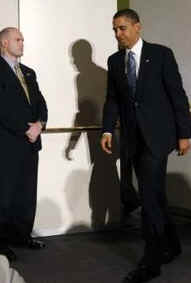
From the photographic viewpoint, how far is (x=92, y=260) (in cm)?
328

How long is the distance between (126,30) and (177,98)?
0.47 metres

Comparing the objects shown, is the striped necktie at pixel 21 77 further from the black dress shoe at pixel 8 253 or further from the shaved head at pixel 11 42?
the black dress shoe at pixel 8 253

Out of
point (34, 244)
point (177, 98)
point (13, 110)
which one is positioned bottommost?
point (34, 244)

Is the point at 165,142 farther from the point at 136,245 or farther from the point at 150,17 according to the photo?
the point at 150,17

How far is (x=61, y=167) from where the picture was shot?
3883mm

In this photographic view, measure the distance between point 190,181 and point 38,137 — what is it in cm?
165

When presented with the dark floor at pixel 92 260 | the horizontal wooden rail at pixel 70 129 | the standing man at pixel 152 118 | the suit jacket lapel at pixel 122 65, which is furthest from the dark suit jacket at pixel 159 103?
the horizontal wooden rail at pixel 70 129

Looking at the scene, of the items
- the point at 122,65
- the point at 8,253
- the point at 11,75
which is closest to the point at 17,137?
the point at 11,75

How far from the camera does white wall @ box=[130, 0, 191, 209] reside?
4449 mm

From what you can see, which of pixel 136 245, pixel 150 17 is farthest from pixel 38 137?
pixel 150 17

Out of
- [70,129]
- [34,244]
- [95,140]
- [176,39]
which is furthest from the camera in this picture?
[176,39]

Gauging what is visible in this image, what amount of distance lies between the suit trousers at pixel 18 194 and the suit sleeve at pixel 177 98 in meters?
1.07

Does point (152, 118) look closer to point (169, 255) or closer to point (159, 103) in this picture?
point (159, 103)

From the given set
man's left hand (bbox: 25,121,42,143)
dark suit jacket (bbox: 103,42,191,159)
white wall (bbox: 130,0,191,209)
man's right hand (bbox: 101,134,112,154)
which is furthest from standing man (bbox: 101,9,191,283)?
white wall (bbox: 130,0,191,209)
